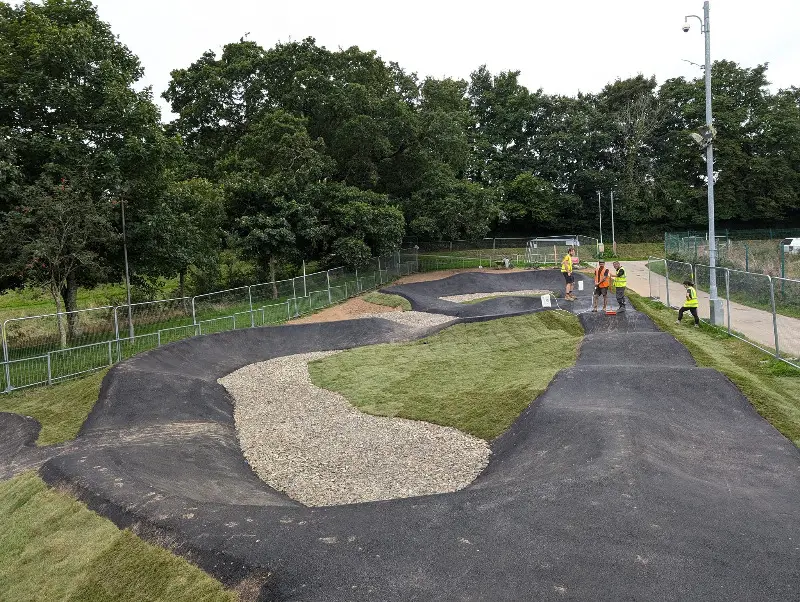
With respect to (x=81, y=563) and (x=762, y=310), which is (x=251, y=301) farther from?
(x=762, y=310)

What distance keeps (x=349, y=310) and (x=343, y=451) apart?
19688 millimetres

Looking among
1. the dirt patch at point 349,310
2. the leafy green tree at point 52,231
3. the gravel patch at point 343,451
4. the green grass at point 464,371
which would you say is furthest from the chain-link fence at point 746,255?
the leafy green tree at point 52,231

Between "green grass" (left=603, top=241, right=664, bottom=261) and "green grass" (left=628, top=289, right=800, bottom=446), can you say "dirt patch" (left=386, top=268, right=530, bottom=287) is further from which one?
"green grass" (left=628, top=289, right=800, bottom=446)

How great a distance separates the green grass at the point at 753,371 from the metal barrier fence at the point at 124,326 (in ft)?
52.7

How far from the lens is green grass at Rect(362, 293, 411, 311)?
103 ft

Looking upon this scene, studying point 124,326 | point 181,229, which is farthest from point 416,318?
point 124,326

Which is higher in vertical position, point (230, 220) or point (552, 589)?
point (230, 220)

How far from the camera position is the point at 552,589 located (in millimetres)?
5184

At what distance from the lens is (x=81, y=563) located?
255 inches

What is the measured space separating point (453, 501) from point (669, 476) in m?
2.86

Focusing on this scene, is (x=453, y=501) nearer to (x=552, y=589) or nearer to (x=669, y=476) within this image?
(x=552, y=589)

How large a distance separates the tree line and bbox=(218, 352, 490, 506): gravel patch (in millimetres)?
10247

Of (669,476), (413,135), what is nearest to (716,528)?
(669,476)

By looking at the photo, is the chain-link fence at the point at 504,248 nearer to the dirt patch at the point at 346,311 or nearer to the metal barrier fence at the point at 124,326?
the dirt patch at the point at 346,311
